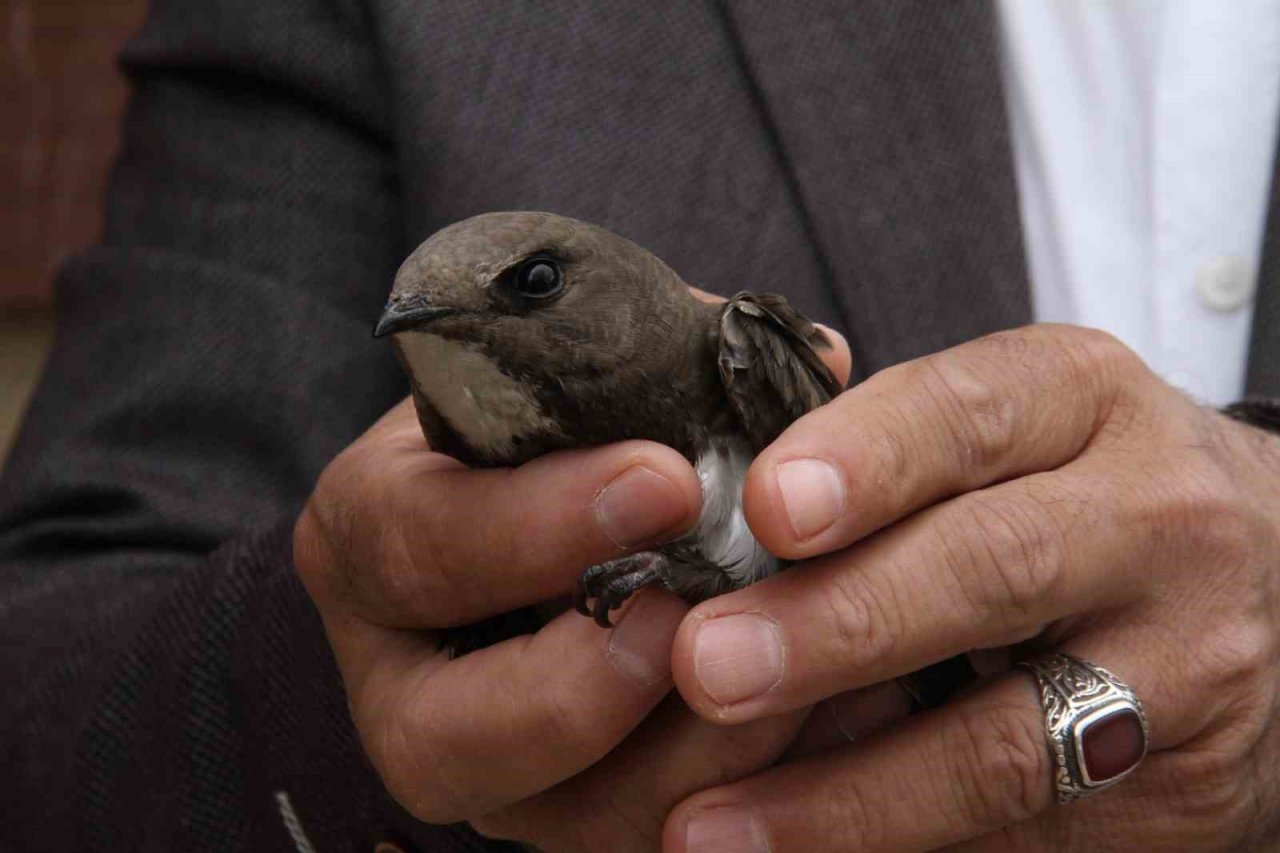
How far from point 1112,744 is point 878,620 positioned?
1.05 ft

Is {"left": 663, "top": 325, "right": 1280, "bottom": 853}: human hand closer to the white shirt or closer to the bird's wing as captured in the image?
the bird's wing

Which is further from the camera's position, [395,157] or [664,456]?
[395,157]

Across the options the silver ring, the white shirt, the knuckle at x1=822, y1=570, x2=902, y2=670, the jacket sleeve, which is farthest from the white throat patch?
the white shirt

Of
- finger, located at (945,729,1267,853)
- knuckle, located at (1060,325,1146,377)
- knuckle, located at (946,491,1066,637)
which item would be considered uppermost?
knuckle, located at (1060,325,1146,377)

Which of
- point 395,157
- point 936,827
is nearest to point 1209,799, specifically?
point 936,827

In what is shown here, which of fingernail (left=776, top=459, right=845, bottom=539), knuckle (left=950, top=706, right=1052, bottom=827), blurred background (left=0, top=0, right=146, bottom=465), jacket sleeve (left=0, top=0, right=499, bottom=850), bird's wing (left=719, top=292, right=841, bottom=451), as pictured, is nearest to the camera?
fingernail (left=776, top=459, right=845, bottom=539)

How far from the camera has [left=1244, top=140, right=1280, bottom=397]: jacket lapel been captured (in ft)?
7.55

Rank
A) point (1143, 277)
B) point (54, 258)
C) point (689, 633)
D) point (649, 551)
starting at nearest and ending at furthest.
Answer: point (689, 633)
point (649, 551)
point (1143, 277)
point (54, 258)

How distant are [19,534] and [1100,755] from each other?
202 centimetres

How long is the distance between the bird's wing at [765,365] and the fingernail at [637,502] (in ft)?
0.79

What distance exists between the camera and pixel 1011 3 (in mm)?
2564

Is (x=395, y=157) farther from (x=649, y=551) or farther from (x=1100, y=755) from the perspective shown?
(x=1100, y=755)

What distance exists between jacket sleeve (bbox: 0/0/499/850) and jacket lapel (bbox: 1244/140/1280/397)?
5.25ft

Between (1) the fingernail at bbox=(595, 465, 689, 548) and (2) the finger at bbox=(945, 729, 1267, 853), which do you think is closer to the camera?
(1) the fingernail at bbox=(595, 465, 689, 548)
